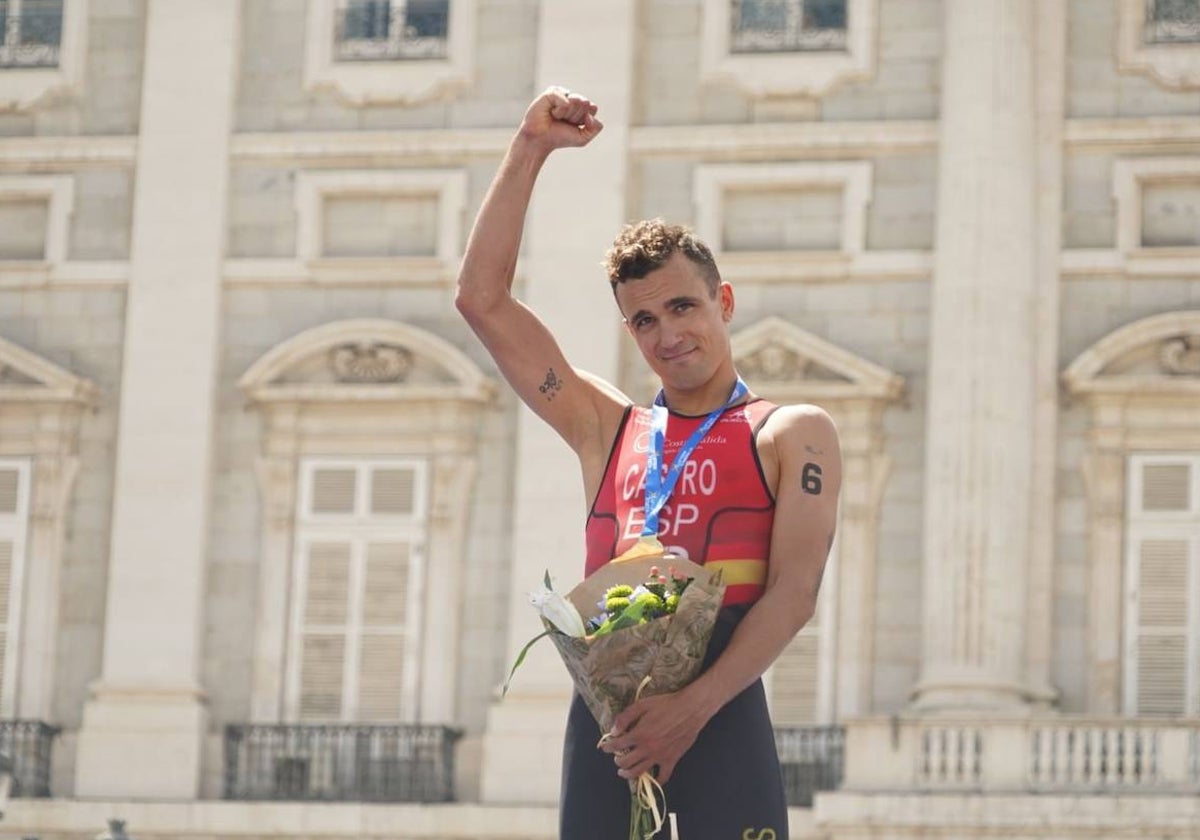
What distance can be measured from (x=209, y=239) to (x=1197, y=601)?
8.83 metres

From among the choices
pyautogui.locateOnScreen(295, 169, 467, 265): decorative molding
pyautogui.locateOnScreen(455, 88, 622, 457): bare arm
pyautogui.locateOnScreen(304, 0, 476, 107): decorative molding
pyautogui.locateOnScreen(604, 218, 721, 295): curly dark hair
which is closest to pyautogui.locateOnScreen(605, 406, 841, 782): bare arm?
pyautogui.locateOnScreen(604, 218, 721, 295): curly dark hair

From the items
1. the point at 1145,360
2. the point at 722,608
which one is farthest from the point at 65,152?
the point at 722,608

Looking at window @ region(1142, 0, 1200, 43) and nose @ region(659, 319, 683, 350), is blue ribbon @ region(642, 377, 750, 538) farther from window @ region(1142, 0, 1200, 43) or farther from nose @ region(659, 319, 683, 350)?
window @ region(1142, 0, 1200, 43)

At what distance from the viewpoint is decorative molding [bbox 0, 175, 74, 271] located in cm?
2873

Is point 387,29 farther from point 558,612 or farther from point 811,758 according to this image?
point 558,612

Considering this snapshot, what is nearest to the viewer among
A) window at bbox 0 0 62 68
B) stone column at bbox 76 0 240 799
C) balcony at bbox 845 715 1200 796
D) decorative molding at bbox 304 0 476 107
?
balcony at bbox 845 715 1200 796

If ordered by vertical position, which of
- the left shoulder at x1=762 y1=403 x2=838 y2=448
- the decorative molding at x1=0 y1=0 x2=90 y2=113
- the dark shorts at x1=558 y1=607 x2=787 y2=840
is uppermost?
the decorative molding at x1=0 y1=0 x2=90 y2=113

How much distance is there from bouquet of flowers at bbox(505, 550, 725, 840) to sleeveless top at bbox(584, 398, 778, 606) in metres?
0.17

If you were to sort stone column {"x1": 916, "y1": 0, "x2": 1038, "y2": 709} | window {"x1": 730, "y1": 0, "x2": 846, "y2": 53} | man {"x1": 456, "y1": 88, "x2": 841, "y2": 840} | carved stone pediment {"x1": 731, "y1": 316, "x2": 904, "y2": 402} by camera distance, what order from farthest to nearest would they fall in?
window {"x1": 730, "y1": 0, "x2": 846, "y2": 53} → carved stone pediment {"x1": 731, "y1": 316, "x2": 904, "y2": 402} → stone column {"x1": 916, "y1": 0, "x2": 1038, "y2": 709} → man {"x1": 456, "y1": 88, "x2": 841, "y2": 840}

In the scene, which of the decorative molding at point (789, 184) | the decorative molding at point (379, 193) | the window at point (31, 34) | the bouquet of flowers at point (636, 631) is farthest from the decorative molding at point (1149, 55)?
the bouquet of flowers at point (636, 631)

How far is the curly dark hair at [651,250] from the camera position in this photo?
626 centimetres

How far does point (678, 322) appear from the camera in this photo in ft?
20.7

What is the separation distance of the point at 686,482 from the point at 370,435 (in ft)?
71.1

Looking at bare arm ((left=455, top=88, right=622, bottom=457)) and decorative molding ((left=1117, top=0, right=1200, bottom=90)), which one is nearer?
bare arm ((left=455, top=88, right=622, bottom=457))
